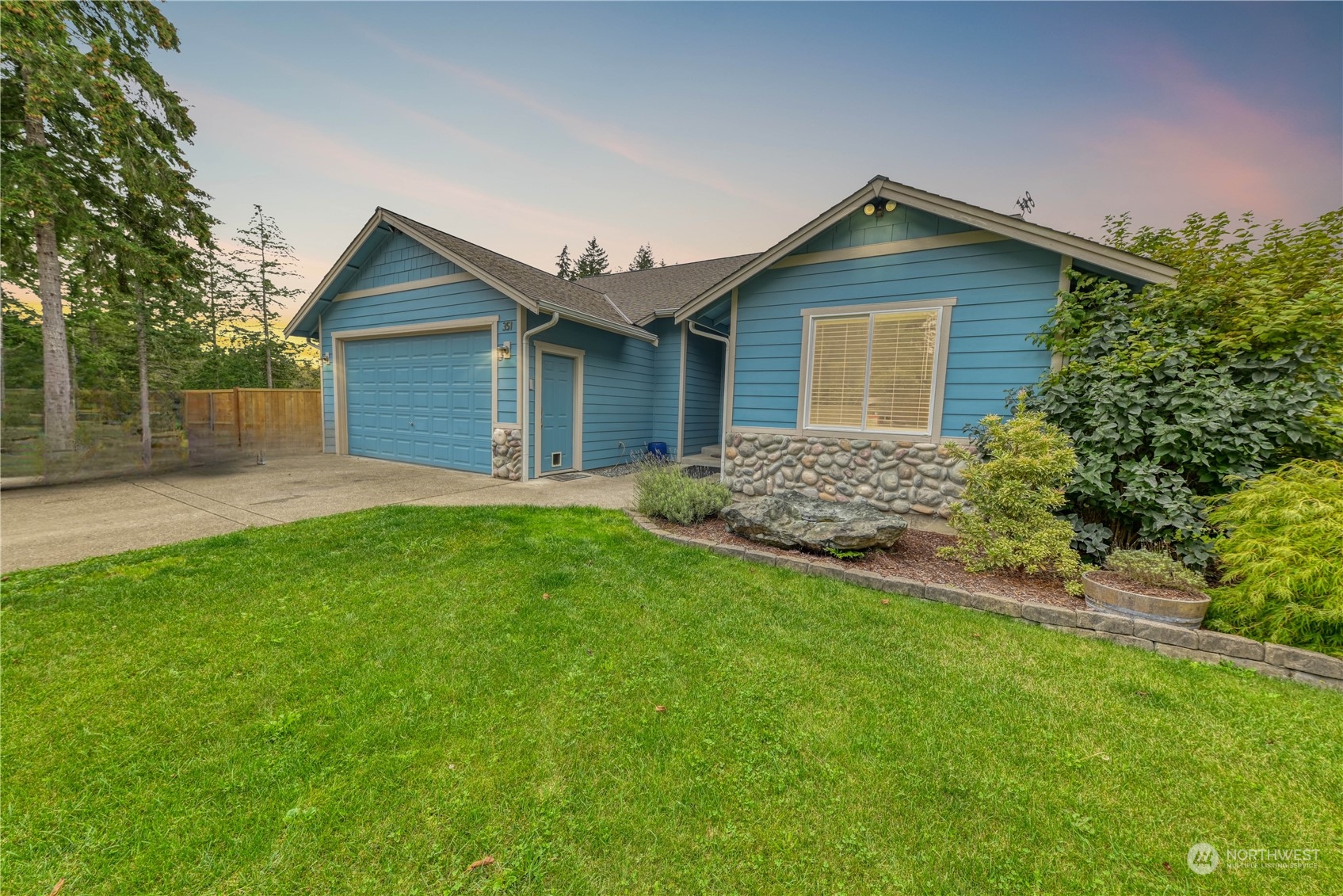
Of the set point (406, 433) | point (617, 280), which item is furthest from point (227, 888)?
point (617, 280)

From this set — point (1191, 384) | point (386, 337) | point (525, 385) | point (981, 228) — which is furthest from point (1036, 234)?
point (386, 337)

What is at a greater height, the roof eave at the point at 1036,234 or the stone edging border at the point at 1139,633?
the roof eave at the point at 1036,234

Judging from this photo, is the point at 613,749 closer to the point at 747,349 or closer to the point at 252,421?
the point at 747,349

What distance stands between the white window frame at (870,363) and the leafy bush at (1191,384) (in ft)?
3.00

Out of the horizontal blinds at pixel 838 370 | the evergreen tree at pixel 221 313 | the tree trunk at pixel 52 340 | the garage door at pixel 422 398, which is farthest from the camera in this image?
the evergreen tree at pixel 221 313

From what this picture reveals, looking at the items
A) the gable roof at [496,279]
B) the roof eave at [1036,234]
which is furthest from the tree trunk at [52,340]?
the roof eave at [1036,234]

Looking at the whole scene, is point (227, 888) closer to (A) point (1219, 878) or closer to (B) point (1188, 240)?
(A) point (1219, 878)

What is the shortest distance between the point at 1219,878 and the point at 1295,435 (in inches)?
150

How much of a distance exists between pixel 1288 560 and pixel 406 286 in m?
11.6

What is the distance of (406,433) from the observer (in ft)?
31.2

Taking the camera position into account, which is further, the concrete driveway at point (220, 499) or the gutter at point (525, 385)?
the gutter at point (525, 385)

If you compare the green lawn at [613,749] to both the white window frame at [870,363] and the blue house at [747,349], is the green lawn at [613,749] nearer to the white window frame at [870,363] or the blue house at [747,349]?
the white window frame at [870,363]

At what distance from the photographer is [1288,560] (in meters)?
2.88

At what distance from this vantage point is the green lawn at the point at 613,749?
1.51 m
